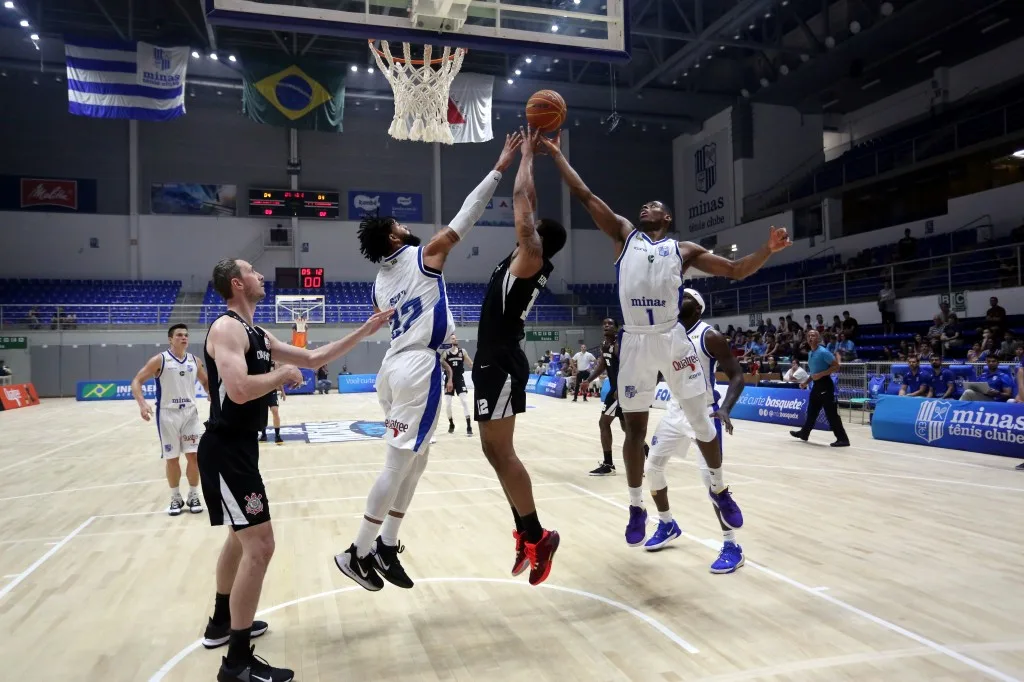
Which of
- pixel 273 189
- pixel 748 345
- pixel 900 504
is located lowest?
pixel 900 504

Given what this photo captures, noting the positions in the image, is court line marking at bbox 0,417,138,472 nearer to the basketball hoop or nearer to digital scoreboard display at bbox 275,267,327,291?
the basketball hoop

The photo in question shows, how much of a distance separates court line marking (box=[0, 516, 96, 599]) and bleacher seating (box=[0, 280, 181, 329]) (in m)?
23.4

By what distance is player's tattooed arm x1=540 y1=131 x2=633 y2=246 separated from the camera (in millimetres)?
4379

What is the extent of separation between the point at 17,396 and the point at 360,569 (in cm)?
2447

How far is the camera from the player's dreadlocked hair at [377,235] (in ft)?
13.2

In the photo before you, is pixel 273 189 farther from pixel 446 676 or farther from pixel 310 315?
pixel 446 676

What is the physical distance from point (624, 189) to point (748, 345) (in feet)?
50.4

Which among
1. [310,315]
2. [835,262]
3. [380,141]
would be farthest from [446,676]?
[380,141]

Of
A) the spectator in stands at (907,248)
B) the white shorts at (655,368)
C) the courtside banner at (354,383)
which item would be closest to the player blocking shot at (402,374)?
the white shorts at (655,368)

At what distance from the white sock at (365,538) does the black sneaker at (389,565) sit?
0.06 metres

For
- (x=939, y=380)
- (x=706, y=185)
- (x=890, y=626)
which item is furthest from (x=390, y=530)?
(x=706, y=185)

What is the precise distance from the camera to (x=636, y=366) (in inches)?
182

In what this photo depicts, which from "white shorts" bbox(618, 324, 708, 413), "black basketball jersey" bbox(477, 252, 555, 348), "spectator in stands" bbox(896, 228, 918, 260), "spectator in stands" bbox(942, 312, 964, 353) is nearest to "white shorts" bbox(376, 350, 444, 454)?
"black basketball jersey" bbox(477, 252, 555, 348)

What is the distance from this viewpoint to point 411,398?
3.88 m
